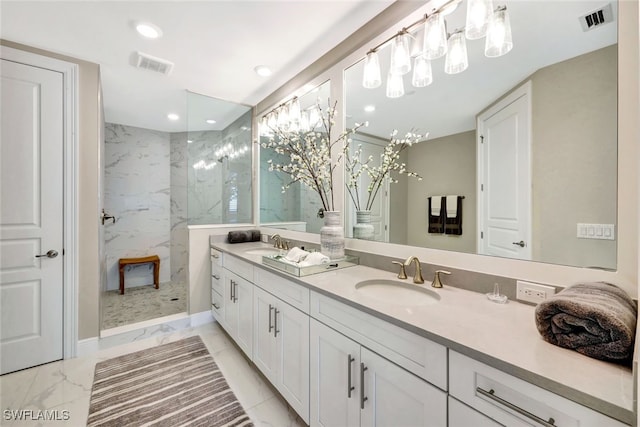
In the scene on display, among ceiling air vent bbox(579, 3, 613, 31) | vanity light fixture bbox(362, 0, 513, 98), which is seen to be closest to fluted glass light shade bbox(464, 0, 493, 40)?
vanity light fixture bbox(362, 0, 513, 98)

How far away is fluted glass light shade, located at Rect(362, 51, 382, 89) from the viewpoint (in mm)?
1708

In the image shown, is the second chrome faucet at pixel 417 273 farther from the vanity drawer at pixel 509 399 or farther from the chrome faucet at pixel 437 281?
the vanity drawer at pixel 509 399

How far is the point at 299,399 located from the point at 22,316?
2.34 metres

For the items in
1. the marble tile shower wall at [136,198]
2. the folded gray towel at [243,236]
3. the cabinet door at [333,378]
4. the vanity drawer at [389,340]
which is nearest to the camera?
the vanity drawer at [389,340]

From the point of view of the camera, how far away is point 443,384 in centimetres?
81

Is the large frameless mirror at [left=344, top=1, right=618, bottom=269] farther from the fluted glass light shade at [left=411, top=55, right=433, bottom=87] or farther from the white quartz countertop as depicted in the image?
the white quartz countertop

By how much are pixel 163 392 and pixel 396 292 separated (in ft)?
5.86

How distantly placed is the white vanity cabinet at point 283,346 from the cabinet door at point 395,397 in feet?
1.35

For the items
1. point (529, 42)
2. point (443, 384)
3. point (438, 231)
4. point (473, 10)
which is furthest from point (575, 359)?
point (473, 10)

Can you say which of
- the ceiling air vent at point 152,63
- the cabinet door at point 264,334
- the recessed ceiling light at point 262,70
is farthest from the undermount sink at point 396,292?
the ceiling air vent at point 152,63

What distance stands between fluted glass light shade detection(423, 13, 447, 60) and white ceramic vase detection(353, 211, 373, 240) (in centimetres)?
101

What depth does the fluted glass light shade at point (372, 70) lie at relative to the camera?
1708mm

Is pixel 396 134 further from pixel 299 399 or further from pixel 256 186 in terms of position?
pixel 256 186

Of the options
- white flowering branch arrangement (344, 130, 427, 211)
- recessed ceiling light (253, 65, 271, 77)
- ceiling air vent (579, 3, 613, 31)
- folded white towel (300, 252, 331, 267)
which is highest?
recessed ceiling light (253, 65, 271, 77)
